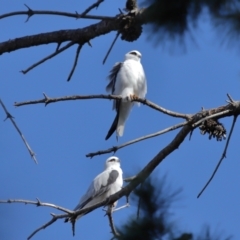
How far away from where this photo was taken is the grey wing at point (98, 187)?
8.14 meters

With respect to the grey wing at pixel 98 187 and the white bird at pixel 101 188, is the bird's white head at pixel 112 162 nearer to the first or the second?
the white bird at pixel 101 188

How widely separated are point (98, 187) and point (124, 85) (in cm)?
112

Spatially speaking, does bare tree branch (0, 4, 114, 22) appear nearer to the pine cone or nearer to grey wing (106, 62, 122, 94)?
the pine cone

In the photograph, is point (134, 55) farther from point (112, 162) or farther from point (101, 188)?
point (101, 188)

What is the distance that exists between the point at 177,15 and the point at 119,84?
4945 millimetres

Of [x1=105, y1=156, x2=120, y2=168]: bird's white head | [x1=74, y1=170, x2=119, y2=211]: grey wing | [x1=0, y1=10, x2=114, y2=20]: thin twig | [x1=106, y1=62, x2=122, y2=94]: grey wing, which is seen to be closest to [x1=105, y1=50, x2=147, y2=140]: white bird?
[x1=106, y1=62, x2=122, y2=94]: grey wing

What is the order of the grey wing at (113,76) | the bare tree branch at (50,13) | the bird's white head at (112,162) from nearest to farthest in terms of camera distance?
the bare tree branch at (50,13) < the grey wing at (113,76) < the bird's white head at (112,162)

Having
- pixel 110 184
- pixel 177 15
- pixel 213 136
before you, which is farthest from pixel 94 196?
pixel 177 15

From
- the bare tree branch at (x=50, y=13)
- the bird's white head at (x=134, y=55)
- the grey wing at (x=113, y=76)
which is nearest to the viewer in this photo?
the bare tree branch at (x=50, y=13)

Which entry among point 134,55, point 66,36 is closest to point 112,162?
point 134,55

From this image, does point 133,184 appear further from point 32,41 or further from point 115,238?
point 32,41

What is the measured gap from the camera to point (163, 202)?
2762mm

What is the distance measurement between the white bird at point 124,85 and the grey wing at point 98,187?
19.3 inches

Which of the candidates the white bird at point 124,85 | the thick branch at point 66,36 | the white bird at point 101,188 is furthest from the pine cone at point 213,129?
the white bird at point 101,188
